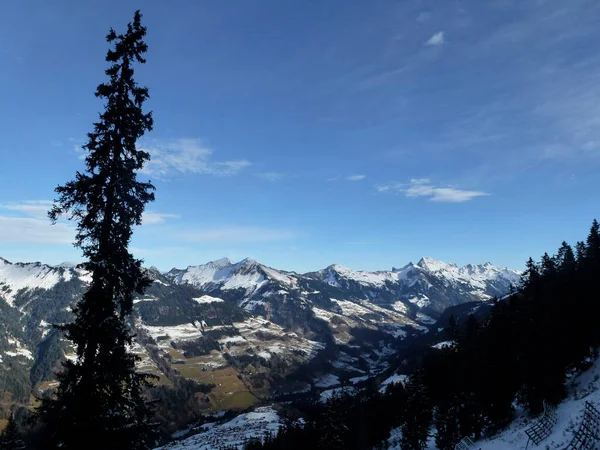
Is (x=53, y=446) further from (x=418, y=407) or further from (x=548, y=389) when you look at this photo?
(x=418, y=407)

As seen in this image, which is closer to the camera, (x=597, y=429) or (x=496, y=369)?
(x=597, y=429)

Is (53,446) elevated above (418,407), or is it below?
above

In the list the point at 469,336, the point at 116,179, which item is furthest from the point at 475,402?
the point at 116,179

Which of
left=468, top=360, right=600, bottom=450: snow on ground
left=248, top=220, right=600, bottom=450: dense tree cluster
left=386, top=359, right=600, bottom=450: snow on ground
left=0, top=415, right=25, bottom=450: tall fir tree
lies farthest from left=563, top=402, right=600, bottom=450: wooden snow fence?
left=0, top=415, right=25, bottom=450: tall fir tree

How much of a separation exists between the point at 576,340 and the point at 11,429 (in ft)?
232

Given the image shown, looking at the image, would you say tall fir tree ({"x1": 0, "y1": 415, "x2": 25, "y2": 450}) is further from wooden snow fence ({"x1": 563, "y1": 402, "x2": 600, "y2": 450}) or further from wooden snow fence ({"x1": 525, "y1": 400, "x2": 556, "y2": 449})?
wooden snow fence ({"x1": 563, "y1": 402, "x2": 600, "y2": 450})

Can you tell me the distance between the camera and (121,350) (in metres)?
16.2

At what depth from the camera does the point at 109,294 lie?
1669 cm

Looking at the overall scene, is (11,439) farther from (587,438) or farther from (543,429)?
(587,438)

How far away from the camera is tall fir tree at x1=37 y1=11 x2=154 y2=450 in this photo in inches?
605

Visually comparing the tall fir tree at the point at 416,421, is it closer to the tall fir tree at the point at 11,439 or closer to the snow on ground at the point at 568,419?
the snow on ground at the point at 568,419

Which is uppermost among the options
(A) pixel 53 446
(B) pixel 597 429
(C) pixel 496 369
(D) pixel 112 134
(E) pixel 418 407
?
(D) pixel 112 134

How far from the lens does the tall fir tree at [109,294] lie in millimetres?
15367

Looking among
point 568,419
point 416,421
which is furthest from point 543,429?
point 416,421
